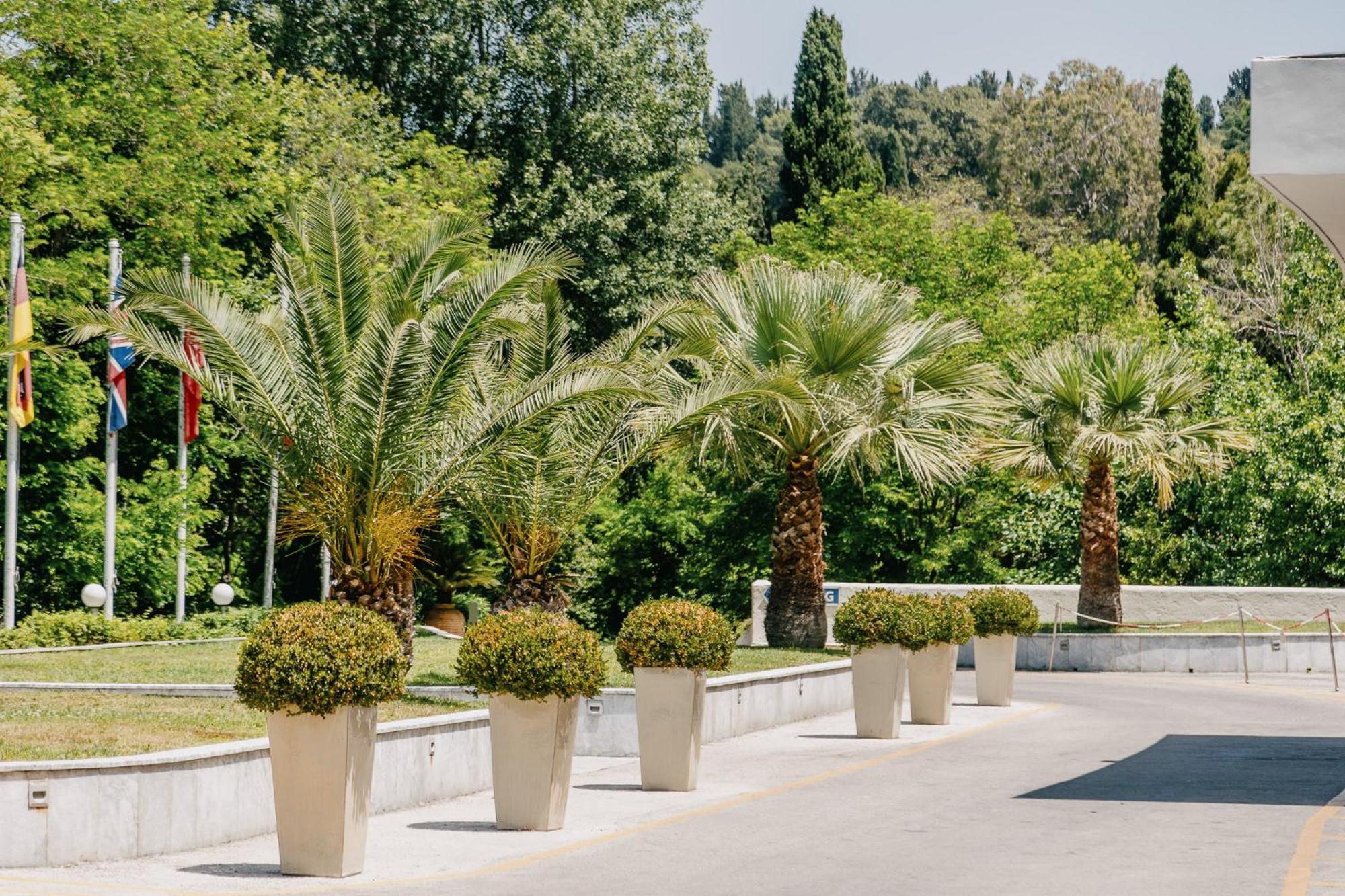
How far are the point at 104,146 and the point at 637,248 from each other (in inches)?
629

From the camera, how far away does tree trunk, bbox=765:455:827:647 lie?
1055 inches

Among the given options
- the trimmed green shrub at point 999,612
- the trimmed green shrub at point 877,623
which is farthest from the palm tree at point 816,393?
the trimmed green shrub at point 877,623

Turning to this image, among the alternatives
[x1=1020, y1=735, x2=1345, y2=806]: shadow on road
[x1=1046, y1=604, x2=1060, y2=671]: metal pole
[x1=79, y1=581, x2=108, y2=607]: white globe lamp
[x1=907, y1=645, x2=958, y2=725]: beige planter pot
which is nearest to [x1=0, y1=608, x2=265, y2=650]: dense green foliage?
[x1=79, y1=581, x2=108, y2=607]: white globe lamp

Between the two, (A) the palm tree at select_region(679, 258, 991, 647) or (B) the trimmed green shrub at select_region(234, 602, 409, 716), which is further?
(A) the palm tree at select_region(679, 258, 991, 647)

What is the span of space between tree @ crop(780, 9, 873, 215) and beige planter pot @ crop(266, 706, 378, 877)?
48097 millimetres

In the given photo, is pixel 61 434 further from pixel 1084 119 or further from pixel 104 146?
pixel 1084 119

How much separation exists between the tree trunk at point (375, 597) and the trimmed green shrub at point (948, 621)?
18.9ft

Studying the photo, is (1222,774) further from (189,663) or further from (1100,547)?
(1100,547)

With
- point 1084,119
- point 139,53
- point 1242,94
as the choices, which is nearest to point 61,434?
point 139,53

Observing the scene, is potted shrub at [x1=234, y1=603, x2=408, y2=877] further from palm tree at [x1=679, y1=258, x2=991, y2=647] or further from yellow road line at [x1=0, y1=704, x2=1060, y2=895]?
palm tree at [x1=679, y1=258, x2=991, y2=647]

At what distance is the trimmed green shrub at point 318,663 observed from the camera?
1018 centimetres

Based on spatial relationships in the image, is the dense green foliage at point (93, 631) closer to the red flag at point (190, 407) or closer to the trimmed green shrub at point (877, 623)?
the red flag at point (190, 407)

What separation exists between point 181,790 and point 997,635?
Result: 13727 mm

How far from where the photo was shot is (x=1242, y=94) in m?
132
